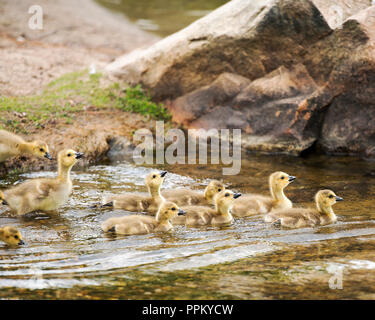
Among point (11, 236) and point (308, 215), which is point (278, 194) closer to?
point (308, 215)

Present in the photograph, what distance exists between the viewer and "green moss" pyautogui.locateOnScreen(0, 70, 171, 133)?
9.89 metres

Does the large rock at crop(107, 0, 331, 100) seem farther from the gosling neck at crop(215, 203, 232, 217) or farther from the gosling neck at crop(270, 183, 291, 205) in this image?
the gosling neck at crop(215, 203, 232, 217)

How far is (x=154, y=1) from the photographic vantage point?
73.5ft

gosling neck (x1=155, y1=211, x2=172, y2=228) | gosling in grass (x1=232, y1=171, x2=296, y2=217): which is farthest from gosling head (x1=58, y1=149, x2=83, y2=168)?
gosling in grass (x1=232, y1=171, x2=296, y2=217)

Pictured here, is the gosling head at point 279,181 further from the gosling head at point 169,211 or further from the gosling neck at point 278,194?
the gosling head at point 169,211

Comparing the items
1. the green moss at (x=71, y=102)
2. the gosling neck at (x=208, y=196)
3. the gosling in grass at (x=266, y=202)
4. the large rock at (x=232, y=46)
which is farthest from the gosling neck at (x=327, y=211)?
the green moss at (x=71, y=102)

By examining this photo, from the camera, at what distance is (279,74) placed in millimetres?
10383

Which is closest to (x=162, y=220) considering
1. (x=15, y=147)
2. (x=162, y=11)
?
(x=15, y=147)

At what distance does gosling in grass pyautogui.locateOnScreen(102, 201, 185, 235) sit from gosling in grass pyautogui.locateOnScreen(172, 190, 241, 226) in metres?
0.23

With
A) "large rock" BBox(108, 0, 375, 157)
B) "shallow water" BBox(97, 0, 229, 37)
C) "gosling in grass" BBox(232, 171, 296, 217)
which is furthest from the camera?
"shallow water" BBox(97, 0, 229, 37)

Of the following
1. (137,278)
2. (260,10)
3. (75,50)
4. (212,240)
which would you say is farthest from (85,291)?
(75,50)

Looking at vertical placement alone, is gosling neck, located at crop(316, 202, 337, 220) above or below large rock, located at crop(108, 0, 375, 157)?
below
